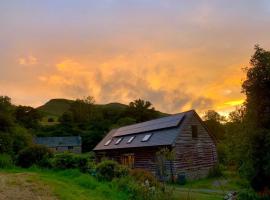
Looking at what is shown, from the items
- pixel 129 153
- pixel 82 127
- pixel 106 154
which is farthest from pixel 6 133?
pixel 82 127

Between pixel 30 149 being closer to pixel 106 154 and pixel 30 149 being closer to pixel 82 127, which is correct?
pixel 106 154

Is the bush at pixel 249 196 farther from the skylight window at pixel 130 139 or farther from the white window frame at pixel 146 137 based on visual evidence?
the skylight window at pixel 130 139

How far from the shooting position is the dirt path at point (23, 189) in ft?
36.2

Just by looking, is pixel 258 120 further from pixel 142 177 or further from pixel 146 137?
pixel 146 137

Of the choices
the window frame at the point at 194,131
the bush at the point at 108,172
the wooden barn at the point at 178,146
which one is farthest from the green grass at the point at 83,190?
the window frame at the point at 194,131

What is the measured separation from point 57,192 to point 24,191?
111 cm

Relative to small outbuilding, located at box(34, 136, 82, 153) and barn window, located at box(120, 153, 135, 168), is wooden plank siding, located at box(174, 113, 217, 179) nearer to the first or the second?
barn window, located at box(120, 153, 135, 168)

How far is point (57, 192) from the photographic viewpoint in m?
11.8

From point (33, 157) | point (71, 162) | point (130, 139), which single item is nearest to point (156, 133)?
point (130, 139)

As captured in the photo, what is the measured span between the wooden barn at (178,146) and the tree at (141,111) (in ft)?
149

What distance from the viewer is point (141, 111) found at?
86.6m

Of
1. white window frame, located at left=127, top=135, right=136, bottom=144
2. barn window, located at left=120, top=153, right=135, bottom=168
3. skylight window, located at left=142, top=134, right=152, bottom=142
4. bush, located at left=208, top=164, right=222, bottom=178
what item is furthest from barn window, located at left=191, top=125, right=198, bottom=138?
white window frame, located at left=127, top=135, right=136, bottom=144

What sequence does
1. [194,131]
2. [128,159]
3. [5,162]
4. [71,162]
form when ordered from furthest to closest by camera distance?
1. [128,159]
2. [194,131]
3. [5,162]
4. [71,162]

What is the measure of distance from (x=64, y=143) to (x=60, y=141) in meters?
1.36
